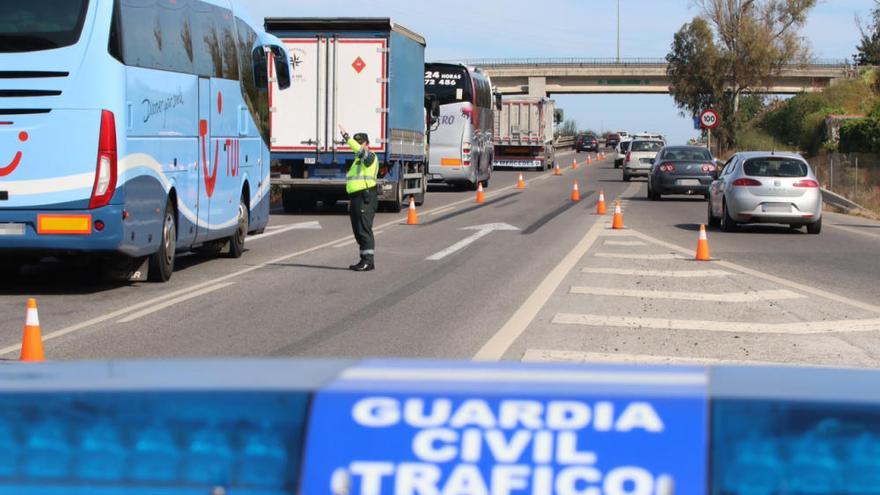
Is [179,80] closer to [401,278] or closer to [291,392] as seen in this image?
[401,278]

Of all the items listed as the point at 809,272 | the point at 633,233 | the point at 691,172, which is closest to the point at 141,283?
the point at 809,272

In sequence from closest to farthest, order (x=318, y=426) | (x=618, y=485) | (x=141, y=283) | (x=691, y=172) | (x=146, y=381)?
(x=618, y=485), (x=318, y=426), (x=146, y=381), (x=141, y=283), (x=691, y=172)

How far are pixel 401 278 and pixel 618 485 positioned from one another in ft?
47.4

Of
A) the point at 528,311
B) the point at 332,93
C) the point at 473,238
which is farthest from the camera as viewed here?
the point at 332,93

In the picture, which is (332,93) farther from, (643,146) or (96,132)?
(643,146)

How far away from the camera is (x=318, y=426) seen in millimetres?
2562

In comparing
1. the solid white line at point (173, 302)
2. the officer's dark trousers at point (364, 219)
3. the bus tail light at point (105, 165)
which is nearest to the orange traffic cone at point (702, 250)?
the officer's dark trousers at point (364, 219)

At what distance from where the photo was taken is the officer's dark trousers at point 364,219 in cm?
1769

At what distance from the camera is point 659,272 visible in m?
17.7

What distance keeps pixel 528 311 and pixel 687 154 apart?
26.6m

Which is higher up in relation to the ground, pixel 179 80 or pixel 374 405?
pixel 179 80

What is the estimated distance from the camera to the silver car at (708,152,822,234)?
82.3 feet

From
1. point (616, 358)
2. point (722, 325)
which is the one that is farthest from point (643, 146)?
point (616, 358)

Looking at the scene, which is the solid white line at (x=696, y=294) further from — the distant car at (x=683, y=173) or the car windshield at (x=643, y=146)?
the car windshield at (x=643, y=146)
